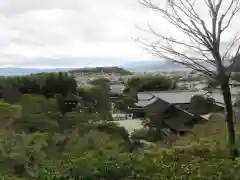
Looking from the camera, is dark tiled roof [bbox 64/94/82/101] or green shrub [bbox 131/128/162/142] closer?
green shrub [bbox 131/128/162/142]

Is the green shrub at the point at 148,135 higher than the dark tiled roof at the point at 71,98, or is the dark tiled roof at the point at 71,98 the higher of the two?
the dark tiled roof at the point at 71,98

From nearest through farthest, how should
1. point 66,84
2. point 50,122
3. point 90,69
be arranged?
point 50,122
point 66,84
point 90,69

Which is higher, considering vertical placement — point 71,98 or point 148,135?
point 71,98

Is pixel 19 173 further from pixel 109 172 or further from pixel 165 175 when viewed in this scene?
pixel 165 175

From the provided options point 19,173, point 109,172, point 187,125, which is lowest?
point 187,125

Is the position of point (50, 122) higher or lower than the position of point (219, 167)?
lower

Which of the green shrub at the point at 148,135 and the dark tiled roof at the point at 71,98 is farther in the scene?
the dark tiled roof at the point at 71,98

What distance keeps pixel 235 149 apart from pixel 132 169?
1046 mm

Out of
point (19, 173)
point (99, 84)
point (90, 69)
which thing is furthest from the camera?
point (90, 69)

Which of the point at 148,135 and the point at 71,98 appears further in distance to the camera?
the point at 71,98

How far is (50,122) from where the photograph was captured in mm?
11602

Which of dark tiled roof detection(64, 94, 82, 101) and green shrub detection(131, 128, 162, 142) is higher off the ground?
dark tiled roof detection(64, 94, 82, 101)

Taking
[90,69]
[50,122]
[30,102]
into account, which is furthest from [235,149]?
[90,69]

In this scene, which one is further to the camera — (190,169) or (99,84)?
(99,84)
